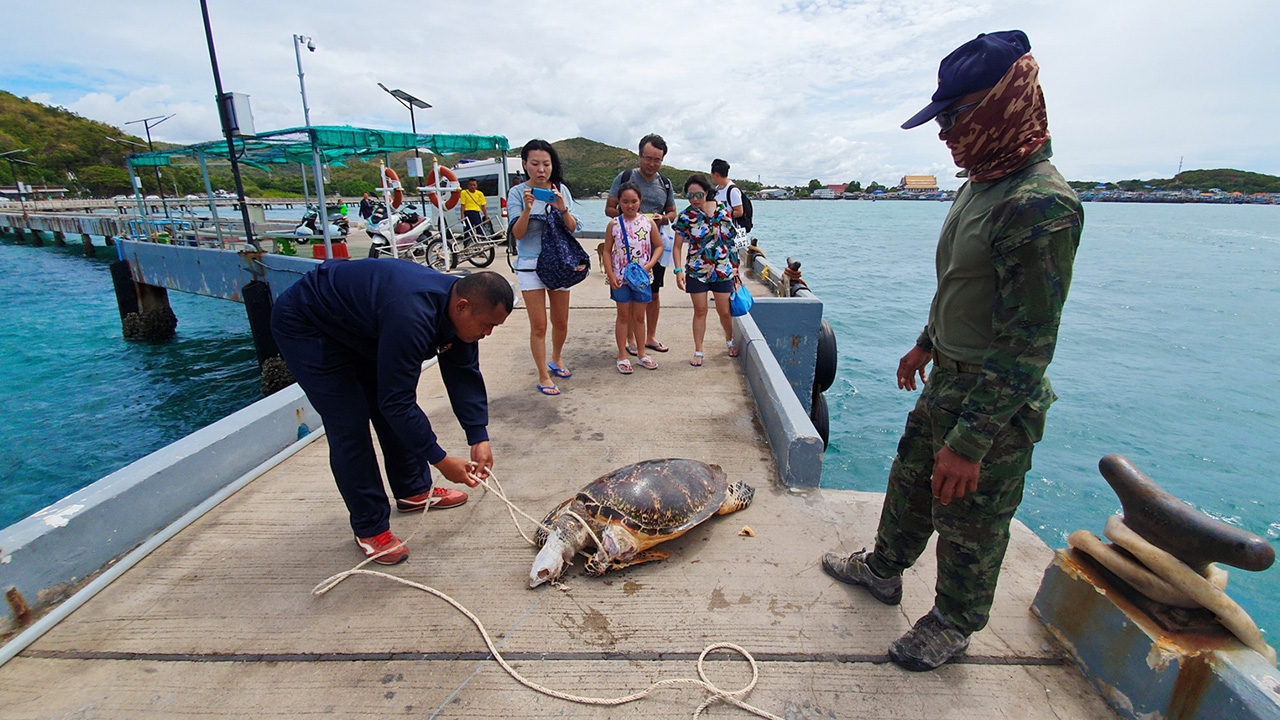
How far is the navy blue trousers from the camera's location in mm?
2367

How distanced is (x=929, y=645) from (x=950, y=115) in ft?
6.22

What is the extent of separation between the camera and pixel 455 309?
2.29 metres

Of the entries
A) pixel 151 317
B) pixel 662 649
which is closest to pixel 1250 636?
pixel 662 649

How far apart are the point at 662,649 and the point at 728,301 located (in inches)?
141

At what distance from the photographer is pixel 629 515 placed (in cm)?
257

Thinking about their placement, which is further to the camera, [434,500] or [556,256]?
[556,256]

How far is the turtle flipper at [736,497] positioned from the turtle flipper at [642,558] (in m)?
0.38

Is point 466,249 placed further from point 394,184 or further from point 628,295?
point 628,295

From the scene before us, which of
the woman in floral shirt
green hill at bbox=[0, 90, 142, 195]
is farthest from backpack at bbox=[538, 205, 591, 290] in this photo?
green hill at bbox=[0, 90, 142, 195]

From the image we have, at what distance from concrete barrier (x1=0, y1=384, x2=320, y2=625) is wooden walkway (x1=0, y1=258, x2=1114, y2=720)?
180 millimetres

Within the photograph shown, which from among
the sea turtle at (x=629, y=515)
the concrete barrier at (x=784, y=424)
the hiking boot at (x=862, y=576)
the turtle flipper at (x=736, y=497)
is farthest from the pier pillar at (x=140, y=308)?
the hiking boot at (x=862, y=576)

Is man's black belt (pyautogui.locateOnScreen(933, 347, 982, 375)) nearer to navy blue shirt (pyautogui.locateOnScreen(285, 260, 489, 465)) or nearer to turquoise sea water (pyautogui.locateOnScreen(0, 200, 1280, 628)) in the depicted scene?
turquoise sea water (pyautogui.locateOnScreen(0, 200, 1280, 628))

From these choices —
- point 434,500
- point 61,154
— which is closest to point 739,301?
point 434,500

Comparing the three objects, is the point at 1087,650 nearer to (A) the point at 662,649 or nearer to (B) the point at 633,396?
(A) the point at 662,649
